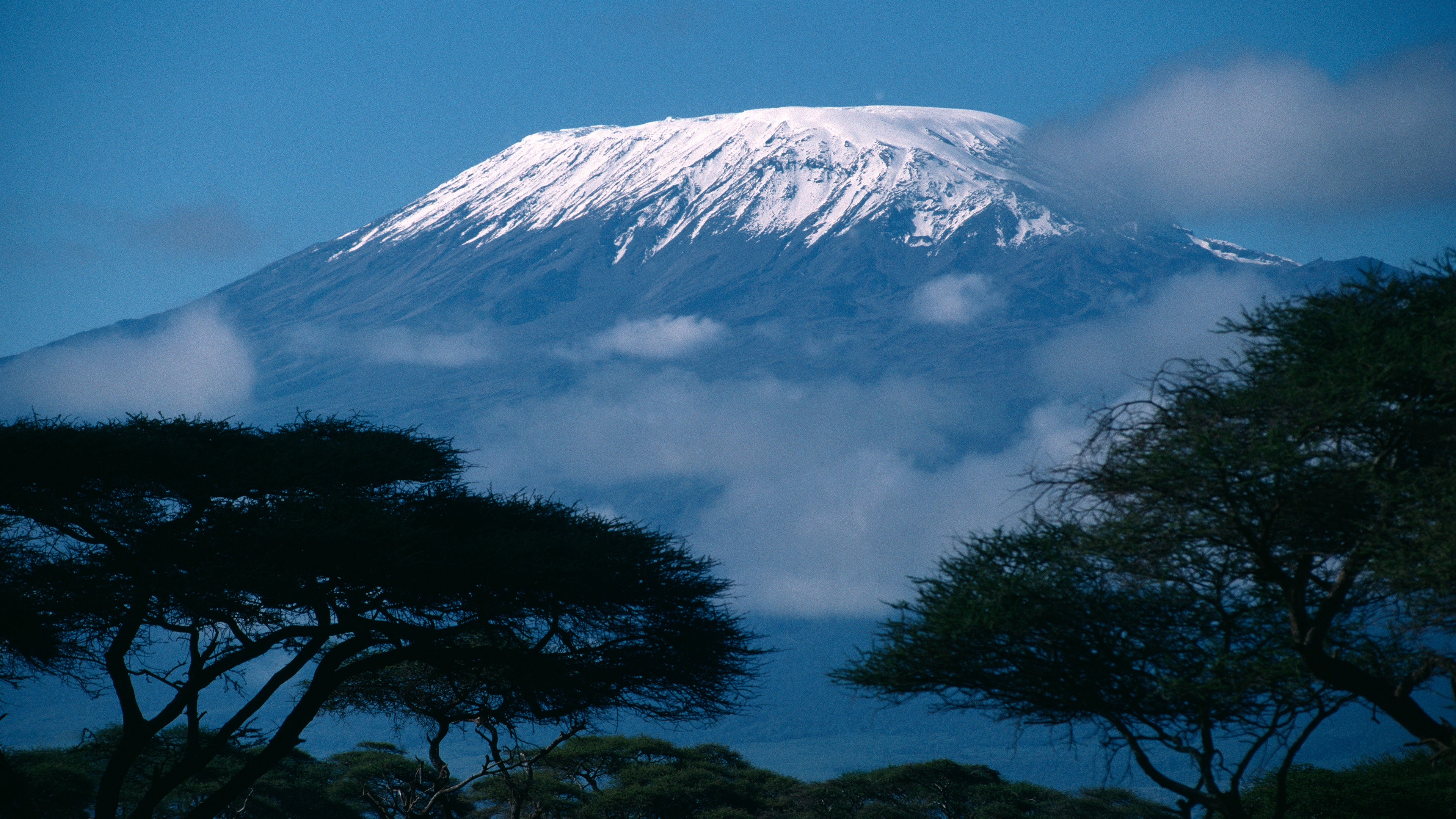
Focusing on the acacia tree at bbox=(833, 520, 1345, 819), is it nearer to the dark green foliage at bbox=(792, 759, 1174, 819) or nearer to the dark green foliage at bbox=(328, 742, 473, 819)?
the dark green foliage at bbox=(792, 759, 1174, 819)

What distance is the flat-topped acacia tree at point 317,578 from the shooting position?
14.5 meters

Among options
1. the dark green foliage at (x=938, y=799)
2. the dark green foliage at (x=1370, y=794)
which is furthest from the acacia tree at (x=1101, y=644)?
the dark green foliage at (x=938, y=799)

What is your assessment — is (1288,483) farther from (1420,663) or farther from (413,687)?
(413,687)

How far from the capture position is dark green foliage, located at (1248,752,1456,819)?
50.5 feet

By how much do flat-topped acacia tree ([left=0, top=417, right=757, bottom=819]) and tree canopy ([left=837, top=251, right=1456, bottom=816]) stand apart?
5908 millimetres

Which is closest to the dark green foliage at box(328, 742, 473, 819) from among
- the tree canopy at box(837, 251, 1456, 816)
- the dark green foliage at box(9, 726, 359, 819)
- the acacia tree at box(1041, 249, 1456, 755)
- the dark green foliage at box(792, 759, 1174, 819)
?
the dark green foliage at box(9, 726, 359, 819)

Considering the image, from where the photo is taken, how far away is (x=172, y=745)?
24.2 m

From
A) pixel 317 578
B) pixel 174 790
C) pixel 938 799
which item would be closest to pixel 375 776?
pixel 174 790

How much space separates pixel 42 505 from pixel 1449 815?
19.4 m

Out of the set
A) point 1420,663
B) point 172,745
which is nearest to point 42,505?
point 172,745

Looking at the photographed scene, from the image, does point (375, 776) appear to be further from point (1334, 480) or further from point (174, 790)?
point (1334, 480)

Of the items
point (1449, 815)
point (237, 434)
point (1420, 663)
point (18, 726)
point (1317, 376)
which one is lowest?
point (1449, 815)

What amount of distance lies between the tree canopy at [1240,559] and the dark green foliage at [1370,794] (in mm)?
3678

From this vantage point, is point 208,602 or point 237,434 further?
point 237,434
